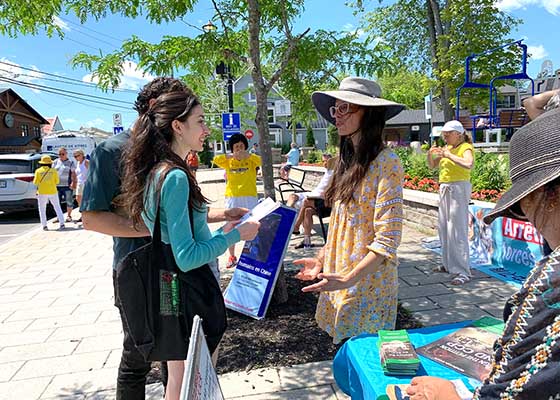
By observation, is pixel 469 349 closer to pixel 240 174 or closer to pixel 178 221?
pixel 178 221

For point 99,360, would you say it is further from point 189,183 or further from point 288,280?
point 189,183

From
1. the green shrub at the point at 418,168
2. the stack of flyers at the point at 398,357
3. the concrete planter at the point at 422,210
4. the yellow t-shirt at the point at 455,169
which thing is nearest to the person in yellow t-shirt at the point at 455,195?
the yellow t-shirt at the point at 455,169

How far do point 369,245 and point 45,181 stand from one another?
9619mm

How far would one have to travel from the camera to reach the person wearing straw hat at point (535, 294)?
2.57 feet

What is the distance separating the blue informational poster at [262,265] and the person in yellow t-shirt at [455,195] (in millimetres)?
2387

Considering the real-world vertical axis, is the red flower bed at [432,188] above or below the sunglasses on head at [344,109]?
below

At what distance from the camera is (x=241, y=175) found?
231 inches

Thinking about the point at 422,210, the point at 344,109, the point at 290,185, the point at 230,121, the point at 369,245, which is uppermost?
the point at 230,121

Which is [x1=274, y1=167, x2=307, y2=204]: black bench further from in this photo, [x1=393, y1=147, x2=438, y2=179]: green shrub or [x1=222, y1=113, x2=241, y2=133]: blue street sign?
[x1=393, y1=147, x2=438, y2=179]: green shrub

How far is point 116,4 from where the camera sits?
149 inches

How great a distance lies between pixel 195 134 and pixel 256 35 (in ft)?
8.10

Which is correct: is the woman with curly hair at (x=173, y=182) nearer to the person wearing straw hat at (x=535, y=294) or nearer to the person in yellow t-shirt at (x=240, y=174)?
the person wearing straw hat at (x=535, y=294)

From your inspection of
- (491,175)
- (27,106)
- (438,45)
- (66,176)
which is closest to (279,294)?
(491,175)

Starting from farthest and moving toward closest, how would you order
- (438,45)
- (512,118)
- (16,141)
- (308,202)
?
(16,141), (438,45), (512,118), (308,202)
